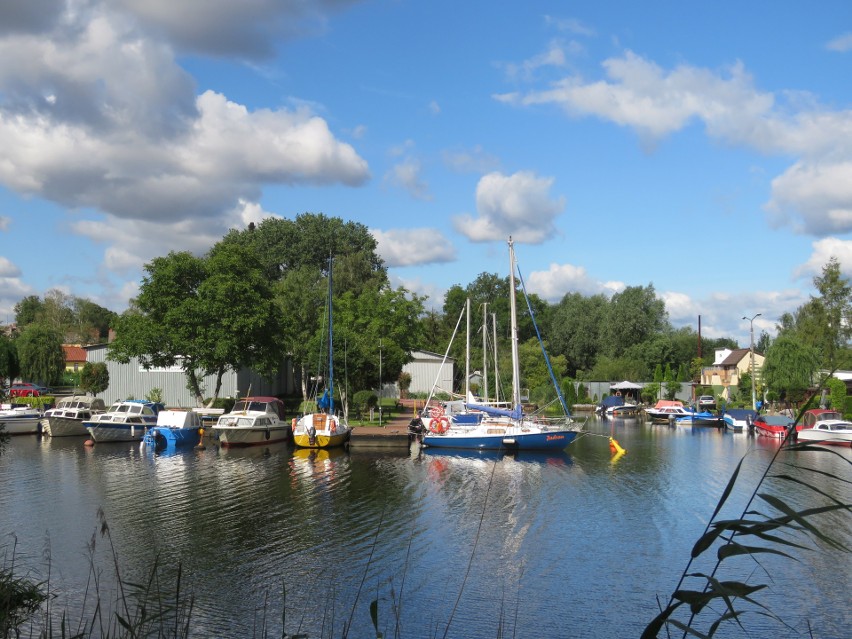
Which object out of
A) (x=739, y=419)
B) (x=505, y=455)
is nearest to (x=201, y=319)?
(x=505, y=455)

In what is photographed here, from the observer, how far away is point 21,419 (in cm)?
4888

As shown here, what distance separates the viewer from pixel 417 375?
79562 millimetres

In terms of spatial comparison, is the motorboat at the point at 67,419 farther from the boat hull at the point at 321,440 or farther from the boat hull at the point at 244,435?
the boat hull at the point at 321,440

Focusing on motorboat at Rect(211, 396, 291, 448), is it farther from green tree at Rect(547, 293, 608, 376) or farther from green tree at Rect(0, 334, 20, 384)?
green tree at Rect(547, 293, 608, 376)

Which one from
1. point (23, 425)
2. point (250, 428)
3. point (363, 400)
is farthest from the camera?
point (363, 400)

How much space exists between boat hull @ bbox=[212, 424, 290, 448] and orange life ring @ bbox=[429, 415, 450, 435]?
8.99m

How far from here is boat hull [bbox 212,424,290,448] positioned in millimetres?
42750

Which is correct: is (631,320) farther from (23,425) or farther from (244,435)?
(23,425)

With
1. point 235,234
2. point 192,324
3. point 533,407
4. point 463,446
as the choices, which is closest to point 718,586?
point 463,446

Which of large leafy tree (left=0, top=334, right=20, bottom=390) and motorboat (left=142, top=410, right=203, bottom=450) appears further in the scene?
large leafy tree (left=0, top=334, right=20, bottom=390)

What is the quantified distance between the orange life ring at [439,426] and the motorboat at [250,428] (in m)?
8.77

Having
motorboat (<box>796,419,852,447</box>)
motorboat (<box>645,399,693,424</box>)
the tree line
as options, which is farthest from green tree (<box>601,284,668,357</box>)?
motorboat (<box>796,419,852,447</box>)

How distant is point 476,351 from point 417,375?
6973 millimetres

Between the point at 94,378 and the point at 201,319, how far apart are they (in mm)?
13173
